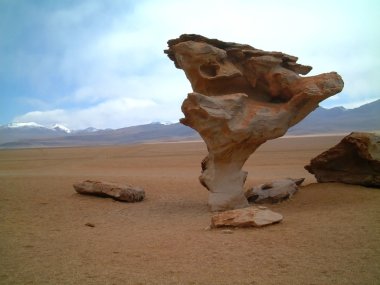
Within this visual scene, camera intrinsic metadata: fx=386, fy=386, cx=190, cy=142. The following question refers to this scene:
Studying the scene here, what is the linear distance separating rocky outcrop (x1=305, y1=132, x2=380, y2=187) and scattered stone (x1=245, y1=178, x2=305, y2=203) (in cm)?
150

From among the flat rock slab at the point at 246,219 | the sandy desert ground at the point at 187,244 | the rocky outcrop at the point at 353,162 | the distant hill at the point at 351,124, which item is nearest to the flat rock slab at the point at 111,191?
the sandy desert ground at the point at 187,244

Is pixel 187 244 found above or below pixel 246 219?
below

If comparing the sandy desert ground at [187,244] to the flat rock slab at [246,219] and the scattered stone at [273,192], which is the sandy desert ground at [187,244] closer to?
the flat rock slab at [246,219]

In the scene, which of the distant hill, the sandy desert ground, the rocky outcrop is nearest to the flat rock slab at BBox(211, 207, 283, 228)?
the sandy desert ground

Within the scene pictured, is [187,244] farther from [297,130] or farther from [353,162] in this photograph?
[297,130]

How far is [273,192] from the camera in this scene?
12727 millimetres

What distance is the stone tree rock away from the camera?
11.0 meters

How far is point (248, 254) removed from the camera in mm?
6602

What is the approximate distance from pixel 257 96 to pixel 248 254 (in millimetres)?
7120

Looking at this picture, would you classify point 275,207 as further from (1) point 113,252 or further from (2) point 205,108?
(1) point 113,252

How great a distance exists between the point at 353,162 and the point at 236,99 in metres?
5.20

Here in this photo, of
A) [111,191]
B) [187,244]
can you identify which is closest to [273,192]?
[111,191]

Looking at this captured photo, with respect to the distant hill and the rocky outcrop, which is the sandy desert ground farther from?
the distant hill

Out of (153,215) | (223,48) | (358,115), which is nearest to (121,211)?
(153,215)
